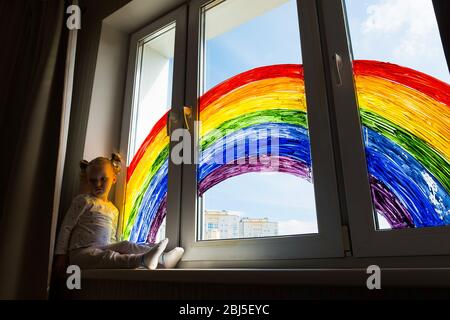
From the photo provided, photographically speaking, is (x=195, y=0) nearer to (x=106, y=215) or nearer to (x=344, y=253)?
(x=106, y=215)

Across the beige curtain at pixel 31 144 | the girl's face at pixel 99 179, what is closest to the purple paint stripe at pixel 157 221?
the girl's face at pixel 99 179

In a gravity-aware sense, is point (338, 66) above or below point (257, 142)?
above

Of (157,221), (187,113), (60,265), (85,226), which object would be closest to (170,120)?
(187,113)

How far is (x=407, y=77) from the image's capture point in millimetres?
1026

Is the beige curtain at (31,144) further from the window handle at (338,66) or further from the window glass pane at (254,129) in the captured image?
the window handle at (338,66)

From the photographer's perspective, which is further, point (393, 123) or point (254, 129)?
point (254, 129)

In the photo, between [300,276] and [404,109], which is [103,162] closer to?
[300,276]

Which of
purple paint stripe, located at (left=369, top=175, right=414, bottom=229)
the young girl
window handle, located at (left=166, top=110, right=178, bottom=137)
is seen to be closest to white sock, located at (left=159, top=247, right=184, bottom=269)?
the young girl

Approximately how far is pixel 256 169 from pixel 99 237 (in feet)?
2.39

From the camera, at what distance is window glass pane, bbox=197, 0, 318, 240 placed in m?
1.15

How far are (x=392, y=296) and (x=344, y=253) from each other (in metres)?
0.23

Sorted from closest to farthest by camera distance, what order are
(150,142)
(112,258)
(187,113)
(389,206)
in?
(389,206)
(112,258)
(187,113)
(150,142)
